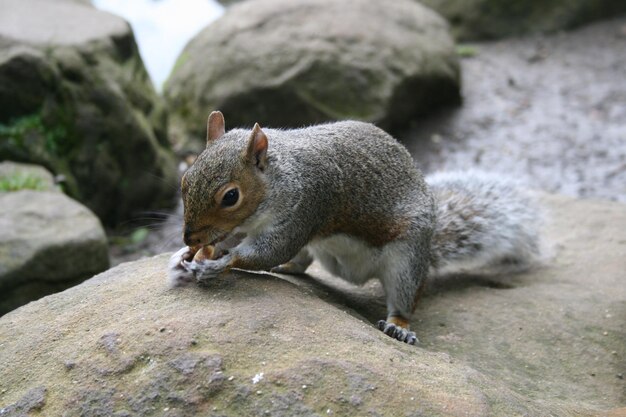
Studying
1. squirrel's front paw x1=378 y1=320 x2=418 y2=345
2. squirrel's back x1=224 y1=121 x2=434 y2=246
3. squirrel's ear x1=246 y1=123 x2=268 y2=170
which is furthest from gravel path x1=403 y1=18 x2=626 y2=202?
squirrel's ear x1=246 y1=123 x2=268 y2=170

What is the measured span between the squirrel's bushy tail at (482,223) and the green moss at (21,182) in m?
3.38

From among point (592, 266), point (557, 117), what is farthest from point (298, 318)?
point (557, 117)

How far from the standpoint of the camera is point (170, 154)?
8289 mm

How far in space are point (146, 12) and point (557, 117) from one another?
9111 millimetres

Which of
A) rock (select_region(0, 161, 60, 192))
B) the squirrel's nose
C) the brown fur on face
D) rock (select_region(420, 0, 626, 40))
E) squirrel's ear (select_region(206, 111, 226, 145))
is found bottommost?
rock (select_region(0, 161, 60, 192))

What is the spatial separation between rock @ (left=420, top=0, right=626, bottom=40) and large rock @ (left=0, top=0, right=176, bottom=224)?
537 centimetres

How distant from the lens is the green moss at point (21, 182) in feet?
20.0

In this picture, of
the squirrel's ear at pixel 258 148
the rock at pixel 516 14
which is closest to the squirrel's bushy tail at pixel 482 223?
the squirrel's ear at pixel 258 148

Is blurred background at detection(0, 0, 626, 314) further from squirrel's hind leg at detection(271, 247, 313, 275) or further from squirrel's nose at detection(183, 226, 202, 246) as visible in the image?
squirrel's nose at detection(183, 226, 202, 246)

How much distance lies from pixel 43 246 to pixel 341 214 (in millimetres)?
2645

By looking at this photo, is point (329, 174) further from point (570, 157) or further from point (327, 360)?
point (570, 157)

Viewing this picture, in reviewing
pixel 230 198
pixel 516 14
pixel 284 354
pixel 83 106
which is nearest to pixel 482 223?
pixel 230 198

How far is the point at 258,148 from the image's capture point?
3371 mm

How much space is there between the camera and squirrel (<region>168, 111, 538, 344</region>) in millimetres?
3279
